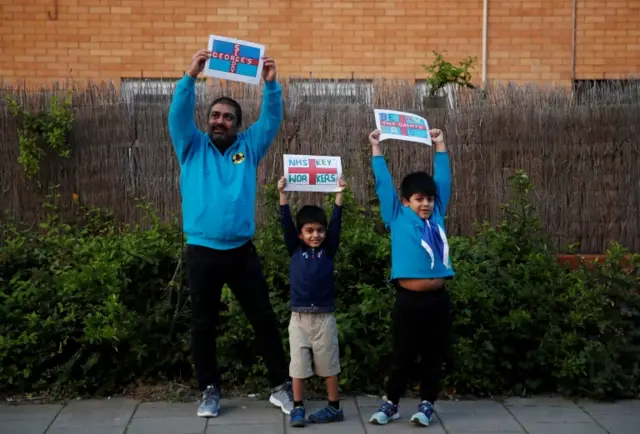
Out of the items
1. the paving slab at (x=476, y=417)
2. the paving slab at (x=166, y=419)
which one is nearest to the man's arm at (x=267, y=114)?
the paving slab at (x=166, y=419)

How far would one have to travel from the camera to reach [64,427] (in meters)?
5.21

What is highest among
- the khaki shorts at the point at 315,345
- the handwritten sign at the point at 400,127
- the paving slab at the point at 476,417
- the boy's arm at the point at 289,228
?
the handwritten sign at the point at 400,127

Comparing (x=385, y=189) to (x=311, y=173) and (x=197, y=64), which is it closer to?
(x=311, y=173)

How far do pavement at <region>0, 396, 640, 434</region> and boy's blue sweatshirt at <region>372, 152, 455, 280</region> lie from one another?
3.27 feet

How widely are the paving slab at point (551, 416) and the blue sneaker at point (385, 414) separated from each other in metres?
0.83

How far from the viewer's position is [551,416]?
5508 mm

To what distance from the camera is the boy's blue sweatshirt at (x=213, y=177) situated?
16.8 feet

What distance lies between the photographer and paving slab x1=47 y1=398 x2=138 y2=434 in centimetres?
518

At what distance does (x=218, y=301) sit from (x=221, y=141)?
1.04 meters

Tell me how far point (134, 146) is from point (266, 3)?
330 cm

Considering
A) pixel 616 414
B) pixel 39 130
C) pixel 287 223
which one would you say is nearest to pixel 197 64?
pixel 287 223

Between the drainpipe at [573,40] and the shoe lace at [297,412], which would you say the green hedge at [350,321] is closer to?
the shoe lace at [297,412]

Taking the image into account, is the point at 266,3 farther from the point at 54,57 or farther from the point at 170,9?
the point at 54,57

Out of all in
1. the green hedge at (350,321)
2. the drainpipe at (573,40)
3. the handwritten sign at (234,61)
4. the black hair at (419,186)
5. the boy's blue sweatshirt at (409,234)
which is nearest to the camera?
the boy's blue sweatshirt at (409,234)
